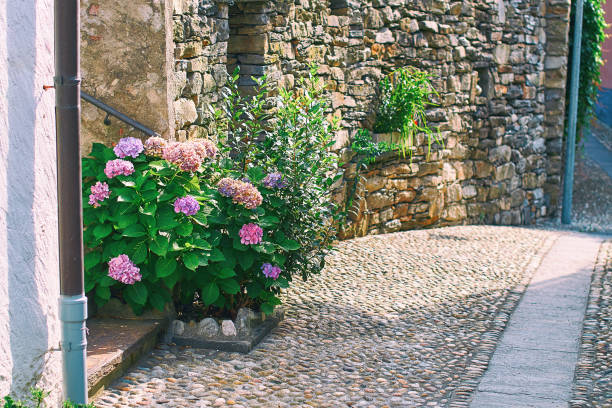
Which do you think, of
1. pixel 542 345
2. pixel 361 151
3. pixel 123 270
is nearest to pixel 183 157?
pixel 123 270

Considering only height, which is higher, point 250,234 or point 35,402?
point 250,234

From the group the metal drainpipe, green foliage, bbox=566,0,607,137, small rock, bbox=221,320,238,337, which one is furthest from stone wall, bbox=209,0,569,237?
the metal drainpipe

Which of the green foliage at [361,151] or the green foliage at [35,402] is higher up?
the green foliage at [361,151]

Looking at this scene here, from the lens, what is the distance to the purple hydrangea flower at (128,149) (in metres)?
3.94

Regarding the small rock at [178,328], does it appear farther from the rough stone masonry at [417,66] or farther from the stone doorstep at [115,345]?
the rough stone masonry at [417,66]

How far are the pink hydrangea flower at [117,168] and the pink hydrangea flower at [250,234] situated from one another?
2.18 ft

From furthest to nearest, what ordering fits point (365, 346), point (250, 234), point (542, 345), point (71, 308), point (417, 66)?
1. point (417, 66)
2. point (542, 345)
3. point (365, 346)
4. point (250, 234)
5. point (71, 308)

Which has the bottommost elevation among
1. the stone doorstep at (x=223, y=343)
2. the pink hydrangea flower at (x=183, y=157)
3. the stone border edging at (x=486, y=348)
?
the stone border edging at (x=486, y=348)

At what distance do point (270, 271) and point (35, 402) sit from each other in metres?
1.51

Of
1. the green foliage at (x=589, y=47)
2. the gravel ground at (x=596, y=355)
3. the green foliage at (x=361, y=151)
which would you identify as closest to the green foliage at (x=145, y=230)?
the gravel ground at (x=596, y=355)

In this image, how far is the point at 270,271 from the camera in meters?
4.07

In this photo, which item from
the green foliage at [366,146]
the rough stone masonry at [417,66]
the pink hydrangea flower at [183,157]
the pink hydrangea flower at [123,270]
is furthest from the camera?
the green foliage at [366,146]

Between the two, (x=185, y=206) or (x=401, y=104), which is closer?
(x=185, y=206)

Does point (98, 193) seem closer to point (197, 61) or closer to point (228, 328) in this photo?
point (228, 328)
